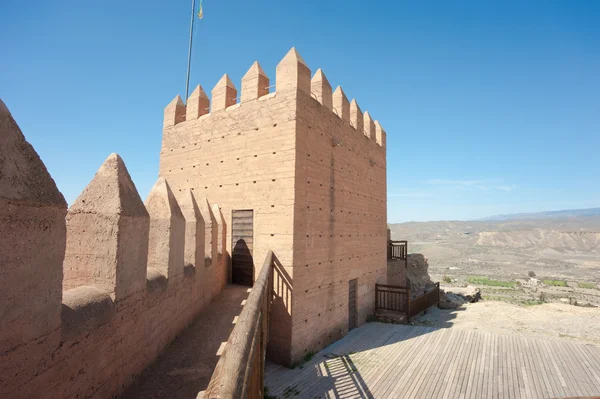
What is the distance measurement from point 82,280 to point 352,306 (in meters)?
12.1

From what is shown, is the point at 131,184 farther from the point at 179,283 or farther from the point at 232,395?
the point at 232,395

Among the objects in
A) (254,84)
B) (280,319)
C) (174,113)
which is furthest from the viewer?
(174,113)

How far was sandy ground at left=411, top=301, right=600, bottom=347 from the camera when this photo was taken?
45.8ft

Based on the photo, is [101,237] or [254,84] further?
[254,84]

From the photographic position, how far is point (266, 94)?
12.1 metres

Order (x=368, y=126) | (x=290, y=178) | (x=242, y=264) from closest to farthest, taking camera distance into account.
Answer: (x=290, y=178), (x=242, y=264), (x=368, y=126)

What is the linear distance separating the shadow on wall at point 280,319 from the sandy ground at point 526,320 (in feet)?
26.0

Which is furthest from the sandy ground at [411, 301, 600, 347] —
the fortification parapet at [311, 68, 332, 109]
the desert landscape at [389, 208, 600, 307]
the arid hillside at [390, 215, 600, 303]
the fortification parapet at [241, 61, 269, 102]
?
the arid hillside at [390, 215, 600, 303]

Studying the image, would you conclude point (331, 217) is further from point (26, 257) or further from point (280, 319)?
point (26, 257)

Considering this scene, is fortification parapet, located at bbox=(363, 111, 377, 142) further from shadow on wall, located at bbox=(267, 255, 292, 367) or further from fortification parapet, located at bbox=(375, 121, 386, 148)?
shadow on wall, located at bbox=(267, 255, 292, 367)

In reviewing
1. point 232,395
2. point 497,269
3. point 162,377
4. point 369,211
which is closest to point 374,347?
point 369,211

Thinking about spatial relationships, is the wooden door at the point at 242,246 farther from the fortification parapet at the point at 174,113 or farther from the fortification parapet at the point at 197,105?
the fortification parapet at the point at 174,113

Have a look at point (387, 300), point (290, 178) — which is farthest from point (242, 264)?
point (387, 300)

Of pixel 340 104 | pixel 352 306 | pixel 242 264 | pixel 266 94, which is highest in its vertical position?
pixel 340 104
